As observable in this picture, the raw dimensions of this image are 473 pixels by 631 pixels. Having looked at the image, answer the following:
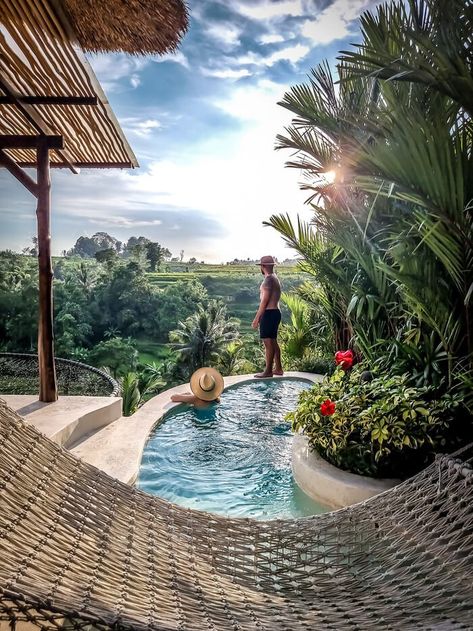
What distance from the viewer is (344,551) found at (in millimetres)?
1683

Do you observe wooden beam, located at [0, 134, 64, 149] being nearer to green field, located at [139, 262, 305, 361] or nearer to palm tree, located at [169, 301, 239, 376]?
palm tree, located at [169, 301, 239, 376]

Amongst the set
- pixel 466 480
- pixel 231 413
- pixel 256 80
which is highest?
pixel 256 80

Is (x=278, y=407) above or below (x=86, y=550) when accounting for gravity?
below

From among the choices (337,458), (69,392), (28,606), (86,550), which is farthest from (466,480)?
(69,392)

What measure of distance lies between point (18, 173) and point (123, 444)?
2153 millimetres

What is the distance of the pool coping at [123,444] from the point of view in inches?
110

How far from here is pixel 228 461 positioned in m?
3.39

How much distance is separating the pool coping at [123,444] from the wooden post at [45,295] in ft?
1.87

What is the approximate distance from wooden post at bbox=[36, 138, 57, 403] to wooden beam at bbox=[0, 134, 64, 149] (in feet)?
0.70

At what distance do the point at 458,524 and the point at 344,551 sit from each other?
40cm

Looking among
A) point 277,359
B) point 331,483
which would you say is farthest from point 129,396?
point 331,483

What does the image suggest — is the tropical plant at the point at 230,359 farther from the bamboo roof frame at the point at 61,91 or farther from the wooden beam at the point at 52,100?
the wooden beam at the point at 52,100

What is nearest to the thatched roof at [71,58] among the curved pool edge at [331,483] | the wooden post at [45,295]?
the wooden post at [45,295]

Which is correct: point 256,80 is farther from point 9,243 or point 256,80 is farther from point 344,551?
point 9,243
